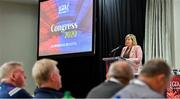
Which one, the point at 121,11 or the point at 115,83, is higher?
the point at 121,11

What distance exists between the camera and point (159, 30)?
6.84 m

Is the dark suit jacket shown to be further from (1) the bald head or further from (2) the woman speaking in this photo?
(2) the woman speaking

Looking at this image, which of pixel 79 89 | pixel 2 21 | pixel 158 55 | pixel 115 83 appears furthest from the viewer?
pixel 2 21

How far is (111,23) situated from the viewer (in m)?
7.27

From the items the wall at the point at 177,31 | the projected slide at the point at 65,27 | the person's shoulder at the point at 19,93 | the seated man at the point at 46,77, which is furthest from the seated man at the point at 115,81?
the wall at the point at 177,31

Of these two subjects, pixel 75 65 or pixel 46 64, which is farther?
pixel 75 65

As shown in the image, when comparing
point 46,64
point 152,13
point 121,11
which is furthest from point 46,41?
point 46,64

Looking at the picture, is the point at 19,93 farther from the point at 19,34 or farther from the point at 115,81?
the point at 19,34

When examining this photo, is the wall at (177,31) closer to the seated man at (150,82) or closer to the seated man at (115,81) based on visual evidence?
the seated man at (115,81)

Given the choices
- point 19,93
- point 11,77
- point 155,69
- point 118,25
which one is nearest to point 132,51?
point 118,25

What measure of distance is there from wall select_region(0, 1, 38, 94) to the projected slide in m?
0.66

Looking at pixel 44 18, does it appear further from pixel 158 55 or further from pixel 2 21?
pixel 158 55

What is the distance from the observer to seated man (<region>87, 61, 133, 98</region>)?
2.35 metres

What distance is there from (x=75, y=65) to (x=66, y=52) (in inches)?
22.1
